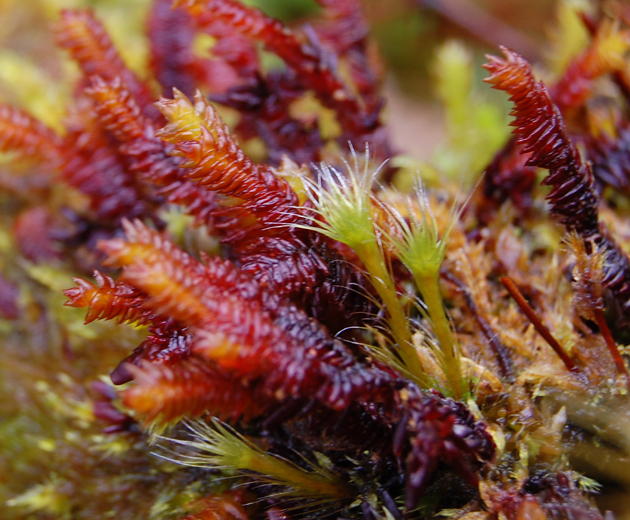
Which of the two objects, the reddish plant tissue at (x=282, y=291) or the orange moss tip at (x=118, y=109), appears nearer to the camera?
the reddish plant tissue at (x=282, y=291)

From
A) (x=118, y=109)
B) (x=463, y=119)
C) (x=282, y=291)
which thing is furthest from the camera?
(x=463, y=119)

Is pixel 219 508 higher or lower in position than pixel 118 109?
lower

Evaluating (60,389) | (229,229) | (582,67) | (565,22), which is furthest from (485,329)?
(565,22)

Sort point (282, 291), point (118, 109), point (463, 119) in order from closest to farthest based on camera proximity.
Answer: point (282, 291), point (118, 109), point (463, 119)

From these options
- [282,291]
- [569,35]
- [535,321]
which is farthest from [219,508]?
[569,35]

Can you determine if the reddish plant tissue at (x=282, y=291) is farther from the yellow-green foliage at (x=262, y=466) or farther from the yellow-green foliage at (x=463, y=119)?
the yellow-green foliage at (x=463, y=119)

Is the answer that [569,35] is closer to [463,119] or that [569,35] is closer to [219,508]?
[463,119]

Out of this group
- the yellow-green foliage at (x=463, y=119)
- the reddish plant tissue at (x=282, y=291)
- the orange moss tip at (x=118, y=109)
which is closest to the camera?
the reddish plant tissue at (x=282, y=291)

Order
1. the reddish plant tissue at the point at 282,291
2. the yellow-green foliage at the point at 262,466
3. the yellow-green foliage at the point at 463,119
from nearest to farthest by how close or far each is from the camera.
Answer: the reddish plant tissue at the point at 282,291
the yellow-green foliage at the point at 262,466
the yellow-green foliage at the point at 463,119

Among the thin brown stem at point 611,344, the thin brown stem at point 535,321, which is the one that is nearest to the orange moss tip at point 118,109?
the thin brown stem at point 535,321

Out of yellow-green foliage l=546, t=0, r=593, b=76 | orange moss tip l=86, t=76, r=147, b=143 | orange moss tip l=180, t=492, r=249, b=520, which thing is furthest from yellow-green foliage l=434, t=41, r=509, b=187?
orange moss tip l=180, t=492, r=249, b=520

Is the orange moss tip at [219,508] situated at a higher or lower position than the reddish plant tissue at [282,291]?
lower
